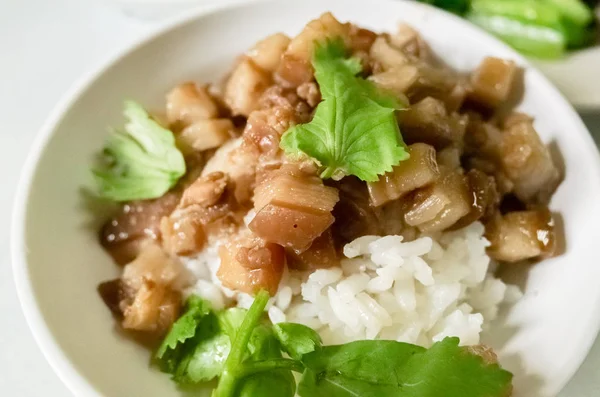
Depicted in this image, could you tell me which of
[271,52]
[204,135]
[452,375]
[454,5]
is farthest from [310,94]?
[454,5]

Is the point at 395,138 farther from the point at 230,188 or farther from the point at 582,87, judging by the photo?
the point at 582,87

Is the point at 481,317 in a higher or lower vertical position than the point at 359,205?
lower

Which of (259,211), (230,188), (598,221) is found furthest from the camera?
(230,188)

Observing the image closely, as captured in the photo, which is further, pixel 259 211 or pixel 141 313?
pixel 141 313

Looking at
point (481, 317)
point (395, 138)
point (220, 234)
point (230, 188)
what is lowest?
point (481, 317)

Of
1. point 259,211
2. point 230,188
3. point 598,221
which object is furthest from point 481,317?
point 230,188

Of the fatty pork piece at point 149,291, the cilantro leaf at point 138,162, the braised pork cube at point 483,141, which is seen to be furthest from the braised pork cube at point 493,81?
the fatty pork piece at point 149,291

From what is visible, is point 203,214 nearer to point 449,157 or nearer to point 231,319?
point 231,319

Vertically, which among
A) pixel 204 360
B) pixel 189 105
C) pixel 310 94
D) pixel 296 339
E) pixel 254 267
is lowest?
pixel 204 360
